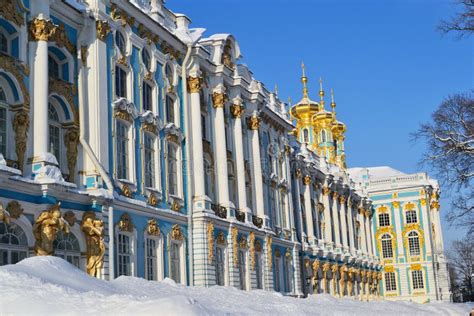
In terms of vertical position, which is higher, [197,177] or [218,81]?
[218,81]

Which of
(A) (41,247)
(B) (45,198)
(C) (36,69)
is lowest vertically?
(A) (41,247)

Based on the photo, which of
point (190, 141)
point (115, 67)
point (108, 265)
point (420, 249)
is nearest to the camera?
point (108, 265)

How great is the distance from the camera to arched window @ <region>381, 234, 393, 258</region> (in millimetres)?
63375

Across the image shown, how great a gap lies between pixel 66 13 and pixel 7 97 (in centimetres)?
363

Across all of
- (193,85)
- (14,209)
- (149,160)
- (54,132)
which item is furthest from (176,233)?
(14,209)

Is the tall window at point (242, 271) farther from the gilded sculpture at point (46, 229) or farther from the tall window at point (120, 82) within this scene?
the gilded sculpture at point (46, 229)

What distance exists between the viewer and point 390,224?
63.5 meters

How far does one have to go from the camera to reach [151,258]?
2339cm

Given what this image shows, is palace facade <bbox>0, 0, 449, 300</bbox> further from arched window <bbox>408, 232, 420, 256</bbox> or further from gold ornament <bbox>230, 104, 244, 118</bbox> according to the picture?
arched window <bbox>408, 232, 420, 256</bbox>

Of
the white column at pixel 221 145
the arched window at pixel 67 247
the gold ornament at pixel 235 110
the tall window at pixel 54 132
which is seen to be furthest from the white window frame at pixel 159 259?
the gold ornament at pixel 235 110

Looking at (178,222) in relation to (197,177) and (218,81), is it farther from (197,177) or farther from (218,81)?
(218,81)

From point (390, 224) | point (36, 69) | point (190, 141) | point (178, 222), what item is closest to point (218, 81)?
point (190, 141)

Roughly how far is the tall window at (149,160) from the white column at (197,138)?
8.53 feet

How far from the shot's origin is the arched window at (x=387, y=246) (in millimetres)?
63375
